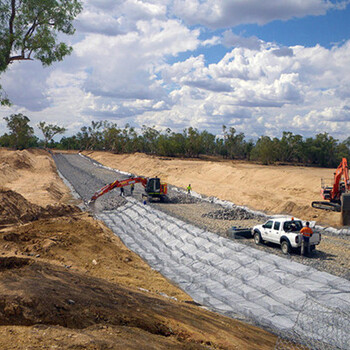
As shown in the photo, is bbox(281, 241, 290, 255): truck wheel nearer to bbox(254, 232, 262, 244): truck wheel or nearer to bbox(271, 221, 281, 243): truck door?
bbox(271, 221, 281, 243): truck door

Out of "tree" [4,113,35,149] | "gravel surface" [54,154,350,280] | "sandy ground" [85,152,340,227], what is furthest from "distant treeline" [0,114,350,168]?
"gravel surface" [54,154,350,280]

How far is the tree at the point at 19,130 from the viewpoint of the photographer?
337 feet

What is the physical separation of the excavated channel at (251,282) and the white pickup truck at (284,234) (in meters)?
1.75

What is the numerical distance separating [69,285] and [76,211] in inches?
673

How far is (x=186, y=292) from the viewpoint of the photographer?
13.0 meters

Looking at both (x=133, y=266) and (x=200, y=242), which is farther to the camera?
(x=200, y=242)

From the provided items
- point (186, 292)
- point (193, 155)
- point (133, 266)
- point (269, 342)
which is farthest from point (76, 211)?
point (193, 155)

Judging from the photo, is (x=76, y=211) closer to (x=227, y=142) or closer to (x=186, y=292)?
(x=186, y=292)

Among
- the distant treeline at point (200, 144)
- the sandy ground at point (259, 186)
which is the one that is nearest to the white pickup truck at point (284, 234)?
the sandy ground at point (259, 186)

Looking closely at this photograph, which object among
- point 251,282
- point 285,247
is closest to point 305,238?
point 285,247

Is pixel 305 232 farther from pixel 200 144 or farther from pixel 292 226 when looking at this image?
pixel 200 144

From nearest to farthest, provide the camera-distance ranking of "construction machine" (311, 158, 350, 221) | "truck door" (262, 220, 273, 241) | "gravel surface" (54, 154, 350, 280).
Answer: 1. "gravel surface" (54, 154, 350, 280)
2. "truck door" (262, 220, 273, 241)
3. "construction machine" (311, 158, 350, 221)

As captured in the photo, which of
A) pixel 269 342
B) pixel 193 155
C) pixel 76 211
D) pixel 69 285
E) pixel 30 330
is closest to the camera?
pixel 30 330

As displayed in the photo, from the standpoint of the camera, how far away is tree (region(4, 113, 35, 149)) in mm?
102812
